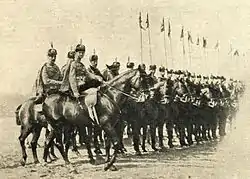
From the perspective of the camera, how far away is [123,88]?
345 cm

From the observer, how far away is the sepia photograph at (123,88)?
3381mm

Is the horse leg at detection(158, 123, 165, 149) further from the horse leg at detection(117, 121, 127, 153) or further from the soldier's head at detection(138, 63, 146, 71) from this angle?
the soldier's head at detection(138, 63, 146, 71)

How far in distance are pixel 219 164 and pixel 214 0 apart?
888 mm

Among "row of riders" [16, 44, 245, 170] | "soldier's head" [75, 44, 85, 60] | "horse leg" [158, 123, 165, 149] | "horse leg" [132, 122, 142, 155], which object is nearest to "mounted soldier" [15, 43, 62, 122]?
"row of riders" [16, 44, 245, 170]

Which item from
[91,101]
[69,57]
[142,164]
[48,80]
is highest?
[69,57]

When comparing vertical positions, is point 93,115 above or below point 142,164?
above

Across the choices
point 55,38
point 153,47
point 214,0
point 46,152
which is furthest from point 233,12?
point 46,152

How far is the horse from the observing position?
338 cm

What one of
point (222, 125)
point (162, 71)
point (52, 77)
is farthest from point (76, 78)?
point (222, 125)

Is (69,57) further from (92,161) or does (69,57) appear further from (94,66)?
(92,161)

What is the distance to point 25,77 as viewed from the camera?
339cm

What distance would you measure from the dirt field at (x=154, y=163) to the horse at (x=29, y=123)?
0.03m

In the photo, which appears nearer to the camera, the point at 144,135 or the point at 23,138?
the point at 23,138

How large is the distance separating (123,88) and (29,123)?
1.71 feet
